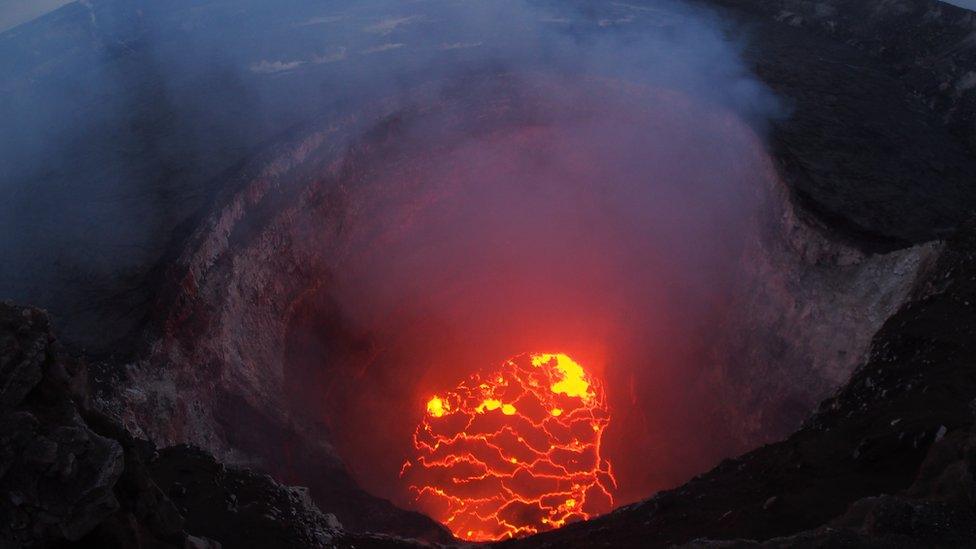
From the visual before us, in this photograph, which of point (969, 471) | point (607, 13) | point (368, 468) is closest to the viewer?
point (969, 471)

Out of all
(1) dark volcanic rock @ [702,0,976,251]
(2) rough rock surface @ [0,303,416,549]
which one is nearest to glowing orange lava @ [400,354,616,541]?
(1) dark volcanic rock @ [702,0,976,251]

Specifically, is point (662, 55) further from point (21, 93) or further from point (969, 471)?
point (21, 93)

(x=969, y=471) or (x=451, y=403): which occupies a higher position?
(x=451, y=403)

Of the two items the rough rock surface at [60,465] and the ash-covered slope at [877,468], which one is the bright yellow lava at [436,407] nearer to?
the ash-covered slope at [877,468]

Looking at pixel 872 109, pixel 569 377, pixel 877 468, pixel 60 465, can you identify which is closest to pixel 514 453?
pixel 569 377

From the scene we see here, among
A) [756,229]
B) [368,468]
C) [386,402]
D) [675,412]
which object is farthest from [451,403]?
[756,229]

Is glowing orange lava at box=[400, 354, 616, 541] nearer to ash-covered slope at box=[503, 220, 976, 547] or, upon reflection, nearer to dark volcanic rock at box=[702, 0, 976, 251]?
ash-covered slope at box=[503, 220, 976, 547]
